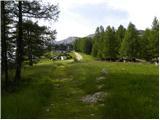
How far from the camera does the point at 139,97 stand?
1778cm

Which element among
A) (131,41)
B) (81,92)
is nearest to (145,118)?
(81,92)

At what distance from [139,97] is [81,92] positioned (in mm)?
5925

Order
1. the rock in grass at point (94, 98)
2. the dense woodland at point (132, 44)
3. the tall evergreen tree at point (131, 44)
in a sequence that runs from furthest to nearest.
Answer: the tall evergreen tree at point (131, 44) < the dense woodland at point (132, 44) < the rock in grass at point (94, 98)

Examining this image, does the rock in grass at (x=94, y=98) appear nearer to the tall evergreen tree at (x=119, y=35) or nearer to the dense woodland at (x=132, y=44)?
the dense woodland at (x=132, y=44)

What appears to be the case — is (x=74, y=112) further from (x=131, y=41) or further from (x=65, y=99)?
(x=131, y=41)

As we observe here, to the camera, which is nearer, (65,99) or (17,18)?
(65,99)

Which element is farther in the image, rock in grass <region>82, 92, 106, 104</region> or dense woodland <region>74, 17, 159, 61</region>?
dense woodland <region>74, 17, 159, 61</region>

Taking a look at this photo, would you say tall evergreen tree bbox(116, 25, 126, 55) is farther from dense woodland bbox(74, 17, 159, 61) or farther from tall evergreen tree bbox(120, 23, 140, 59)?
tall evergreen tree bbox(120, 23, 140, 59)

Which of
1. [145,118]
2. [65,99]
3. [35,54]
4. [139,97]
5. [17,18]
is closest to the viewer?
[145,118]

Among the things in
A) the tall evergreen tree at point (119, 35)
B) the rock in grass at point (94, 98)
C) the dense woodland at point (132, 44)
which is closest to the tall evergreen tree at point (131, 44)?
the dense woodland at point (132, 44)

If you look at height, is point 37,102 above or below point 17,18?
below

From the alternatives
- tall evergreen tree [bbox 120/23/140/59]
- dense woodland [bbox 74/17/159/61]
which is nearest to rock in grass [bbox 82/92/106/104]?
dense woodland [bbox 74/17/159/61]

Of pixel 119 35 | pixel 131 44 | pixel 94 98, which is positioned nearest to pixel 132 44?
pixel 131 44

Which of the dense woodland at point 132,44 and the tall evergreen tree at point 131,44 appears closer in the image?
the dense woodland at point 132,44
